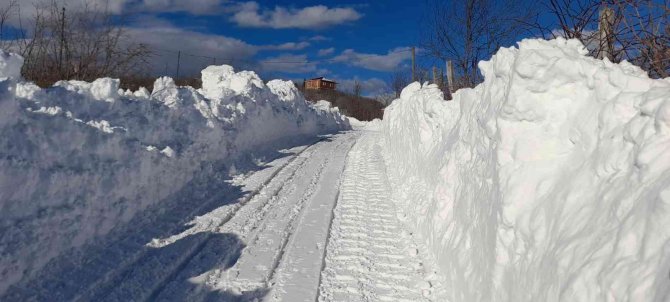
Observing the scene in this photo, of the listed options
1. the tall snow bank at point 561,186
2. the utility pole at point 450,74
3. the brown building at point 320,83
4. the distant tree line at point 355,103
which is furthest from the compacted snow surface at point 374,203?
the brown building at point 320,83

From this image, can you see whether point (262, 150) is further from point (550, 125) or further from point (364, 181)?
point (550, 125)

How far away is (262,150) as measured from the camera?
50.0ft

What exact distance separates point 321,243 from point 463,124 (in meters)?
2.49

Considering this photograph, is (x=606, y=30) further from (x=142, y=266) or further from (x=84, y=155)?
(x=84, y=155)

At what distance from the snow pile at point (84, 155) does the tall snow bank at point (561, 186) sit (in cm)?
436

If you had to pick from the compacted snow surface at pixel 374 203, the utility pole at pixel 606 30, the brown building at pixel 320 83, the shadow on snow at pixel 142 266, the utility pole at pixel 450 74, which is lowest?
the shadow on snow at pixel 142 266

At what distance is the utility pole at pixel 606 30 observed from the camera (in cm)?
488

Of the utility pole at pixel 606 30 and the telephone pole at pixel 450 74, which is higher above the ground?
the telephone pole at pixel 450 74

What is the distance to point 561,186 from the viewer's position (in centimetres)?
302

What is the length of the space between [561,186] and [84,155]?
19.8ft

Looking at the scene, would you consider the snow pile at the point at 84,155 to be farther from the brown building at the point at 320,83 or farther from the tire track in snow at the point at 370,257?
the brown building at the point at 320,83

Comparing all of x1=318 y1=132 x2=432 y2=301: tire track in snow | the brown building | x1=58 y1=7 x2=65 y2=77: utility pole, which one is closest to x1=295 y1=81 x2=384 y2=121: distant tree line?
the brown building

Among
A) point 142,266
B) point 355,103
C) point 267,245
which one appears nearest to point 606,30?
point 267,245

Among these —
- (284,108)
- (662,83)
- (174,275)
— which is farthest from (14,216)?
(284,108)
